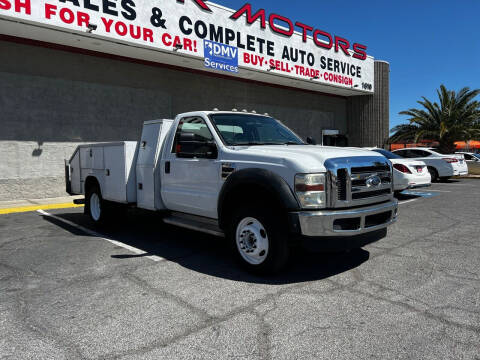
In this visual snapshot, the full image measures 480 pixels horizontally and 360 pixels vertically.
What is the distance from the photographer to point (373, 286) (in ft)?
12.9

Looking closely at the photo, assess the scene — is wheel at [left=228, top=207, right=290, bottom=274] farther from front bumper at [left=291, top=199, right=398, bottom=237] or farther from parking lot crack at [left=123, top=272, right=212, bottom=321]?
parking lot crack at [left=123, top=272, right=212, bottom=321]

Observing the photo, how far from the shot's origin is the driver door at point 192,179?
4898mm

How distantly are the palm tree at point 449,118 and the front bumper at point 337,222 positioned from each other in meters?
21.6

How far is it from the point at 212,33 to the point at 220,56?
0.88 m

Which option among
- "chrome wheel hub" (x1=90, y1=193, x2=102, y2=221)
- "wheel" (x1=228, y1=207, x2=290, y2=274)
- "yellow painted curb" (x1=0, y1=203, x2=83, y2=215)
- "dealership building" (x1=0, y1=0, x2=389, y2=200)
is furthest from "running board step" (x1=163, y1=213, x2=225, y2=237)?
"dealership building" (x1=0, y1=0, x2=389, y2=200)

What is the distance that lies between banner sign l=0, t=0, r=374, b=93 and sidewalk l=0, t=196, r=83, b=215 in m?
5.06

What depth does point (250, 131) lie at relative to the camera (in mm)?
5395

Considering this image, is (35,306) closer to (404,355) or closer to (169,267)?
(169,267)

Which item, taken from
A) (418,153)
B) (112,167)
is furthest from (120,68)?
(418,153)

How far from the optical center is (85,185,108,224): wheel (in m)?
6.87

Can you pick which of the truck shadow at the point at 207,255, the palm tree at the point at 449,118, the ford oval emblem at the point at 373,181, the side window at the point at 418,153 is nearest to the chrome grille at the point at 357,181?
the ford oval emblem at the point at 373,181

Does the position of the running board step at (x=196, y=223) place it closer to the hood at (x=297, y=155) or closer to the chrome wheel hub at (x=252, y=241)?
Result: the chrome wheel hub at (x=252, y=241)

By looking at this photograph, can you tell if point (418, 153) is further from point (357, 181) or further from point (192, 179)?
point (192, 179)

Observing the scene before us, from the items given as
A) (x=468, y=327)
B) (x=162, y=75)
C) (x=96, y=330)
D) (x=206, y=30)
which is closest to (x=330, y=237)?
(x=468, y=327)
